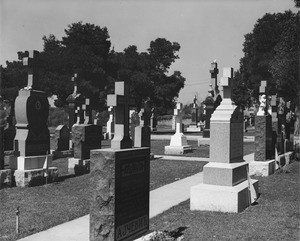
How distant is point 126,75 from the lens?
4500 centimetres

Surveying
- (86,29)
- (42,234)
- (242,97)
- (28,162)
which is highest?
(86,29)

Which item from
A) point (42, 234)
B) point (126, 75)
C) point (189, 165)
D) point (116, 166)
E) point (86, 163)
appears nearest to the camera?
point (116, 166)

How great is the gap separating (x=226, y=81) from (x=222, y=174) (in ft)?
Result: 7.37

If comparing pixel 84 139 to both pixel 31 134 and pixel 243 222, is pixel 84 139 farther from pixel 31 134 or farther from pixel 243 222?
pixel 243 222

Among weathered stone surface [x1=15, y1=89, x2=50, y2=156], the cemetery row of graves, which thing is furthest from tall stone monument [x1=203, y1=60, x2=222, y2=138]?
weathered stone surface [x1=15, y1=89, x2=50, y2=156]

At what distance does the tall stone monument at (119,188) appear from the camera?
4645mm

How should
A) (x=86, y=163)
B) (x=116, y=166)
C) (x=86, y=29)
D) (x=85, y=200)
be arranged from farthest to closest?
1. (x=86, y=29)
2. (x=86, y=163)
3. (x=85, y=200)
4. (x=116, y=166)

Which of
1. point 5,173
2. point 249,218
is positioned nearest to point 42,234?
point 249,218

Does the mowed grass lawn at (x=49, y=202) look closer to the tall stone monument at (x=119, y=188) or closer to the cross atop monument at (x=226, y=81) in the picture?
the tall stone monument at (x=119, y=188)

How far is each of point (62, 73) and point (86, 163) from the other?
39045 millimetres

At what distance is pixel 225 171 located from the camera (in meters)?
7.70

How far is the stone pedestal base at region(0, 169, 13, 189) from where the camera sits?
388 inches

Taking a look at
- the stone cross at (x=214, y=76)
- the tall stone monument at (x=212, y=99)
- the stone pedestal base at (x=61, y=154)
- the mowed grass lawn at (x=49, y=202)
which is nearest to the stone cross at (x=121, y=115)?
the mowed grass lawn at (x=49, y=202)

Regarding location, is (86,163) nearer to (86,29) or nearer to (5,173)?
(5,173)
